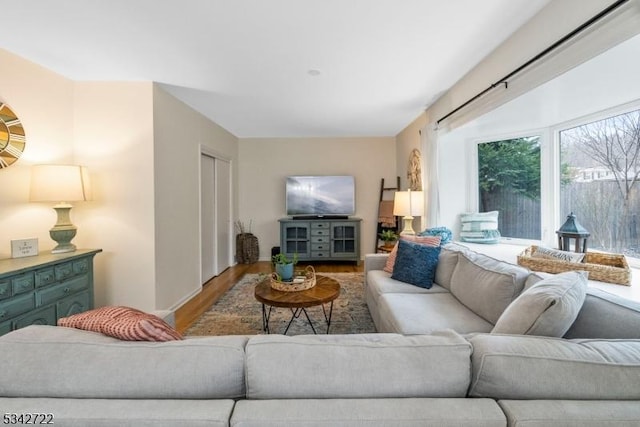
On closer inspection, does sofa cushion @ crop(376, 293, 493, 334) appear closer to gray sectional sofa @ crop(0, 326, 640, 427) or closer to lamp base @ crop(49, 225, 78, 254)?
gray sectional sofa @ crop(0, 326, 640, 427)

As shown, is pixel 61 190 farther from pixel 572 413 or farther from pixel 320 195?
pixel 320 195

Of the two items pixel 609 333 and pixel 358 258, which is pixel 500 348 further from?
pixel 358 258

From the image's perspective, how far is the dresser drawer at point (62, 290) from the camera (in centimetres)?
194

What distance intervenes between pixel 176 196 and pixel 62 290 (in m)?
1.30

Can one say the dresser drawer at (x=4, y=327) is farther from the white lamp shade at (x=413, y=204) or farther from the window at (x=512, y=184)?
the window at (x=512, y=184)

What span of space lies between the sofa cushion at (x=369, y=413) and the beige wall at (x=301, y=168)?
180 inches

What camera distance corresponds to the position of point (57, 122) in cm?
246

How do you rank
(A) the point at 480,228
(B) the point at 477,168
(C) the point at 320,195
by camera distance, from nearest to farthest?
1. (A) the point at 480,228
2. (B) the point at 477,168
3. (C) the point at 320,195

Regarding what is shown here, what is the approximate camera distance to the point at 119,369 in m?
0.72

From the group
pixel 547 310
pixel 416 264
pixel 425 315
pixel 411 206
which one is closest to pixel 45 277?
pixel 425 315

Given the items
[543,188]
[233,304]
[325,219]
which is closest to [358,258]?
[325,219]

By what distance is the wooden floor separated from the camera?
2801mm

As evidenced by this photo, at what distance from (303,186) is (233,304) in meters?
2.56

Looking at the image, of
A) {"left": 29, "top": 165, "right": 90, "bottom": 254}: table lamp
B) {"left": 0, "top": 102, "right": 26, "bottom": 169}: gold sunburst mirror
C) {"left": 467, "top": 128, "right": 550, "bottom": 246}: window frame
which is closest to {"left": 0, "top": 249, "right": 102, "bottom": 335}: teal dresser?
{"left": 29, "top": 165, "right": 90, "bottom": 254}: table lamp
